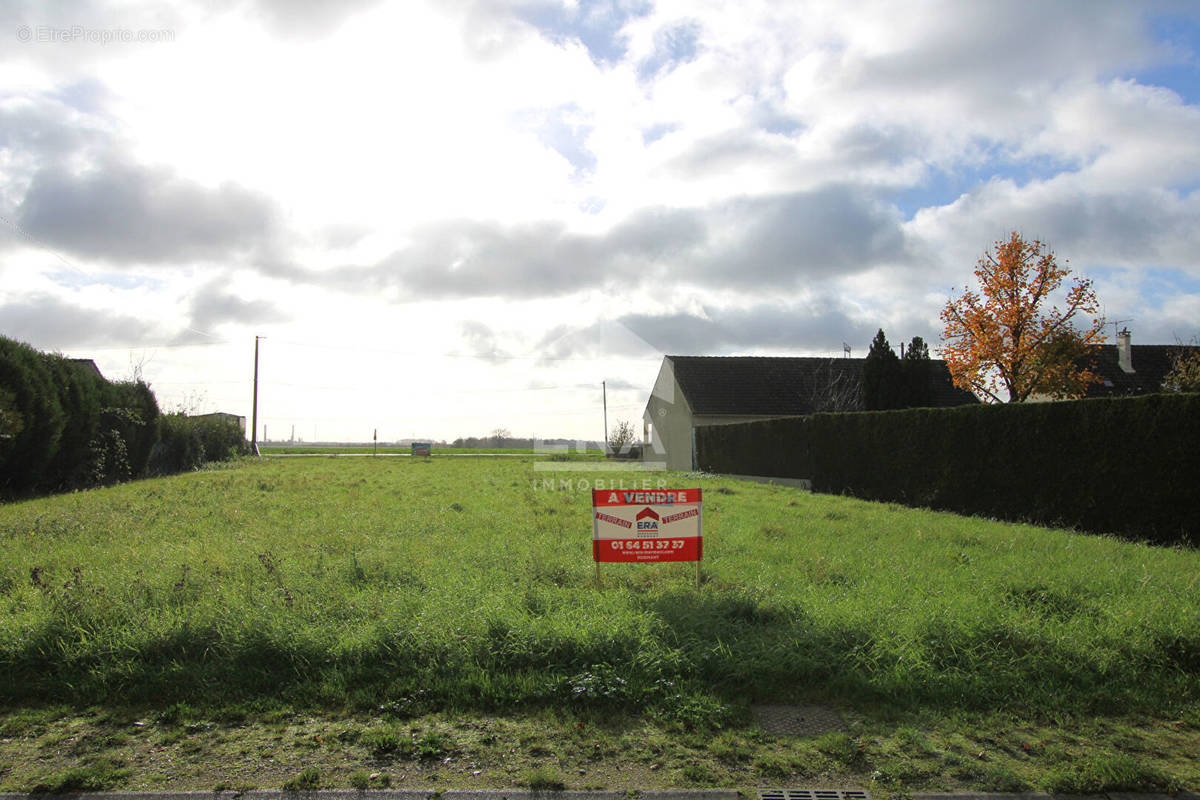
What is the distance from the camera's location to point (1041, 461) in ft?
39.5

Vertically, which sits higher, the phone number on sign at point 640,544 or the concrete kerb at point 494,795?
the phone number on sign at point 640,544

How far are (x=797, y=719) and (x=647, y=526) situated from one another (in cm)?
267

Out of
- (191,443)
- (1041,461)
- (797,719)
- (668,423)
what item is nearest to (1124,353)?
(668,423)

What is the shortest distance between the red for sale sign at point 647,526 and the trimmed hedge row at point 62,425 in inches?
573

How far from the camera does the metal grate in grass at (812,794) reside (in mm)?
3344

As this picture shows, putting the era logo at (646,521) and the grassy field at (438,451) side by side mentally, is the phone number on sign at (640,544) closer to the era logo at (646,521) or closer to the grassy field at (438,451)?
the era logo at (646,521)

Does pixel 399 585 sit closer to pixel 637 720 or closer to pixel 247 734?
pixel 247 734

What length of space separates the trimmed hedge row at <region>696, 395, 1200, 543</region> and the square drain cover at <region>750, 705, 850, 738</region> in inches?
328

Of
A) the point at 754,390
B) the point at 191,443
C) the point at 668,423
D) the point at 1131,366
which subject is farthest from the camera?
the point at 668,423

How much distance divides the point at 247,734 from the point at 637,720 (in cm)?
230

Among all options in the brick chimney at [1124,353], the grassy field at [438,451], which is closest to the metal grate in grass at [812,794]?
the brick chimney at [1124,353]

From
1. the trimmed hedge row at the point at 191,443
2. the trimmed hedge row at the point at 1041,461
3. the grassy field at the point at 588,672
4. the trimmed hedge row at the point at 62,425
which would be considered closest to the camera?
the grassy field at the point at 588,672

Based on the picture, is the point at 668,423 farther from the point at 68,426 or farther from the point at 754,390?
the point at 68,426

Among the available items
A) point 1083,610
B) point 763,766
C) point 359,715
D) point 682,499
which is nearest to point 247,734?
point 359,715
